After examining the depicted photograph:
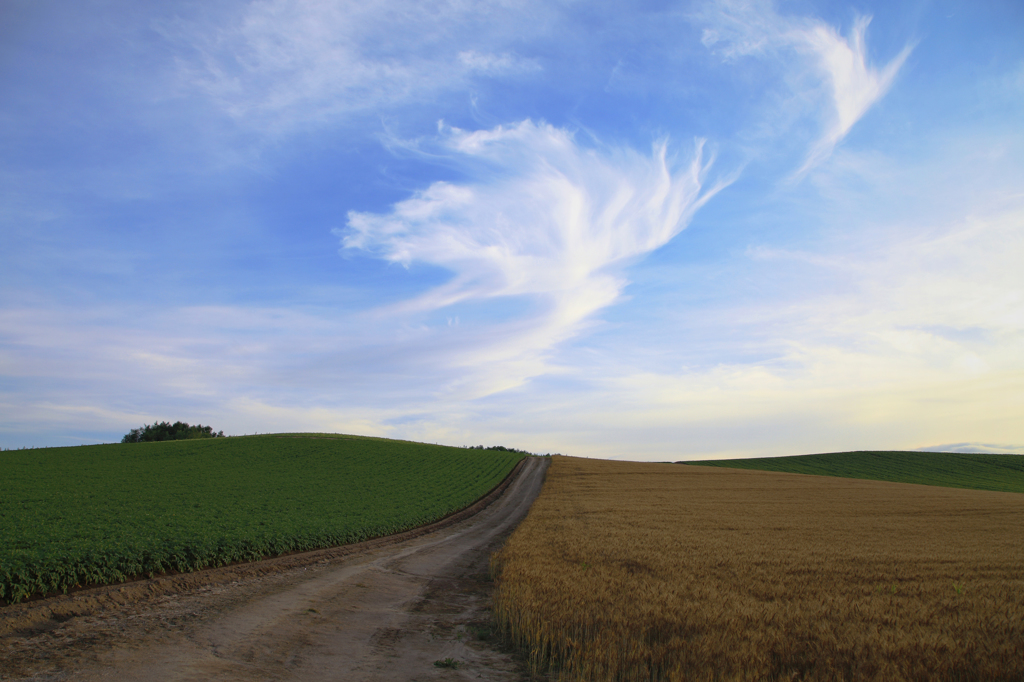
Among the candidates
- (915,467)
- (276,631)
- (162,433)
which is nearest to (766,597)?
(276,631)

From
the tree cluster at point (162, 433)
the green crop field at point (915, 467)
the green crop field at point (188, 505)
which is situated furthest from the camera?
the tree cluster at point (162, 433)

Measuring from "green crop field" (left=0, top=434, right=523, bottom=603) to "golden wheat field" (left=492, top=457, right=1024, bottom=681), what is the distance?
29.3 feet

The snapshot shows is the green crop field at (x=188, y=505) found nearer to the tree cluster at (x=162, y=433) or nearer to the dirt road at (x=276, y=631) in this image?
the dirt road at (x=276, y=631)

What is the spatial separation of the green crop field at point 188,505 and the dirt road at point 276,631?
1.53m

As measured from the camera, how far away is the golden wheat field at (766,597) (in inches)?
324

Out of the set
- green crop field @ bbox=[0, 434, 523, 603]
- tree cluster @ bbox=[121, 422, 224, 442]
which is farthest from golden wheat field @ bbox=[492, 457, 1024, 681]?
tree cluster @ bbox=[121, 422, 224, 442]

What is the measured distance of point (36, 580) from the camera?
11906 millimetres

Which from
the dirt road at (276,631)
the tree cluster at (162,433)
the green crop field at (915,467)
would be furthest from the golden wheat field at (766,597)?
the tree cluster at (162,433)

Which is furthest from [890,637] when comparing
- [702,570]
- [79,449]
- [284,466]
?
[79,449]

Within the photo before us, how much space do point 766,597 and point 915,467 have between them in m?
82.2

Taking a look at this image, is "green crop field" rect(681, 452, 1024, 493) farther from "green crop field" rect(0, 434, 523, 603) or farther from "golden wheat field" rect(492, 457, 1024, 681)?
"green crop field" rect(0, 434, 523, 603)

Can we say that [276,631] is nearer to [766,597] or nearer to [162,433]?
[766,597]

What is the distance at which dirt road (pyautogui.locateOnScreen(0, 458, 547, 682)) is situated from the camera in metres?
8.44

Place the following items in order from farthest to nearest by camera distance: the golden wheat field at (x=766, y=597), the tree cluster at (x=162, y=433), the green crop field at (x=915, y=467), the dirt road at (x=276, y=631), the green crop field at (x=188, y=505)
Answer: the tree cluster at (x=162, y=433)
the green crop field at (x=915, y=467)
the green crop field at (x=188, y=505)
the dirt road at (x=276, y=631)
the golden wheat field at (x=766, y=597)
